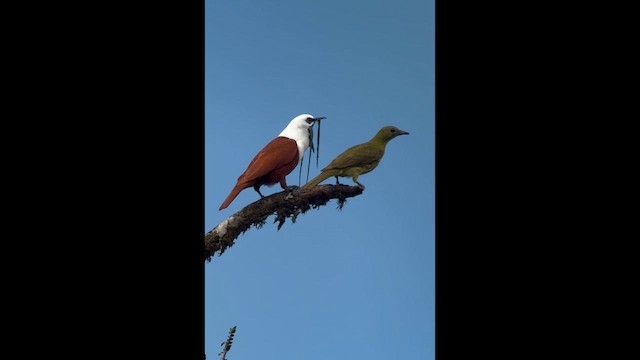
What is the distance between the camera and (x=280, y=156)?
2.98m

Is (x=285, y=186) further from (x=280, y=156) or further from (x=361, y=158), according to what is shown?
(x=361, y=158)

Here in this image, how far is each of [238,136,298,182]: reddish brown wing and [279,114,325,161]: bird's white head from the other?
0.09 ft

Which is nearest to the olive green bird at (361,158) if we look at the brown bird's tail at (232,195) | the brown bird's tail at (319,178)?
the brown bird's tail at (319,178)

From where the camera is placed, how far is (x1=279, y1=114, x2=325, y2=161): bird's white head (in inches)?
117

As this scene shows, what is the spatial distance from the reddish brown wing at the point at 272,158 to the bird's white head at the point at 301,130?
29 millimetres

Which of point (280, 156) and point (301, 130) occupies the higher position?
point (301, 130)

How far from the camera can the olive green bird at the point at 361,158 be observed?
296 centimetres

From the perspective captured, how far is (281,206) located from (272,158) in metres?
0.27

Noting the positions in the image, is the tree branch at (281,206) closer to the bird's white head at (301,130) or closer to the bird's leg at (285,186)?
the bird's leg at (285,186)

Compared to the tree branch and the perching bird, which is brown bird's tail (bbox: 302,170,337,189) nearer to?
the tree branch

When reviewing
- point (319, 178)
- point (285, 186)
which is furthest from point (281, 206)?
point (319, 178)
